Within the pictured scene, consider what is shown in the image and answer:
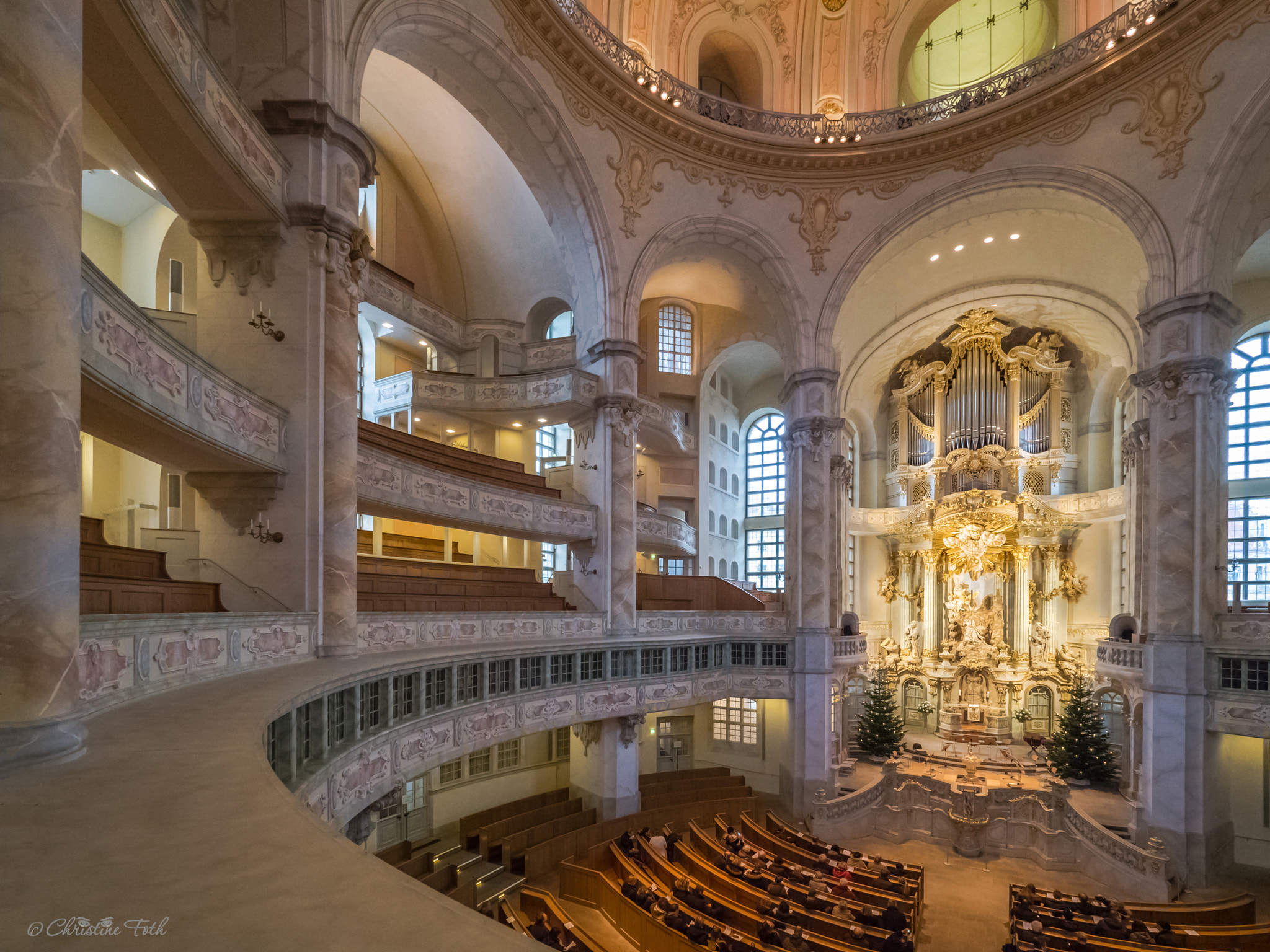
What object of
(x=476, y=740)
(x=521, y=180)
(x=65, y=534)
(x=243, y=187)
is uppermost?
(x=521, y=180)

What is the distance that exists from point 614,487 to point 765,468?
13.8 metres

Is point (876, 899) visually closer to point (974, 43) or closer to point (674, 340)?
point (674, 340)

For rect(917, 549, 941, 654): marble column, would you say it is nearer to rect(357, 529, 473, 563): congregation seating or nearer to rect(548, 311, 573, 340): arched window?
rect(548, 311, 573, 340): arched window

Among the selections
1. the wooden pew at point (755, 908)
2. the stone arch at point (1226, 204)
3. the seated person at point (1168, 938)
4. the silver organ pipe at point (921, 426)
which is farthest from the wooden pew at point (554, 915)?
the silver organ pipe at point (921, 426)

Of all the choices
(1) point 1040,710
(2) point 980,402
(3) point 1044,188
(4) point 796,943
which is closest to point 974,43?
(3) point 1044,188

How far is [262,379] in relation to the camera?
32.3ft

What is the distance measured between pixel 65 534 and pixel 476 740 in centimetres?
847

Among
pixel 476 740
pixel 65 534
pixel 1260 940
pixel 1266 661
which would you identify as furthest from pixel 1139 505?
pixel 65 534

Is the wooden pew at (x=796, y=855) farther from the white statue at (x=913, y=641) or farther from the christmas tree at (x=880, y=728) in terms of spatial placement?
the white statue at (x=913, y=641)

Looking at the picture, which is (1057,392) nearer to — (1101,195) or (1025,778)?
(1101,195)

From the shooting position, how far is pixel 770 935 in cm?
1054

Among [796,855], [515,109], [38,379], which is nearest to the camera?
[38,379]

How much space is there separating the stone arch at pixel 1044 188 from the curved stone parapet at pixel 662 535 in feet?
21.4

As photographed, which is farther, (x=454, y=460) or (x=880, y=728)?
(x=880, y=728)
